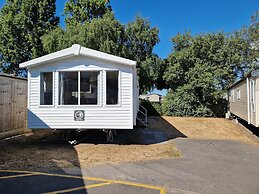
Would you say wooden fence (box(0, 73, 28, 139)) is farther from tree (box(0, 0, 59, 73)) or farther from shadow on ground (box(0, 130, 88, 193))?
tree (box(0, 0, 59, 73))

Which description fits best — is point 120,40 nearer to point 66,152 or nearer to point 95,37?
point 95,37

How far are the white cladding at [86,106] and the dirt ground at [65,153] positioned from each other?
0.78m

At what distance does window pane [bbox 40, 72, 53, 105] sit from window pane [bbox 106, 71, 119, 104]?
2.22 metres

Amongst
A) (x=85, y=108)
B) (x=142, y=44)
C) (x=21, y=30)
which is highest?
(x=21, y=30)

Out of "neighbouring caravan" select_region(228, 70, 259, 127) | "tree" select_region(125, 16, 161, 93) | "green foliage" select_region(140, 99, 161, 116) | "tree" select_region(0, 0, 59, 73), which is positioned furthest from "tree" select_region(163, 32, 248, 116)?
"tree" select_region(0, 0, 59, 73)

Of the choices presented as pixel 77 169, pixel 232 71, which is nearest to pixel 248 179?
pixel 77 169

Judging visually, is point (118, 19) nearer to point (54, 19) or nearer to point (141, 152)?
point (54, 19)

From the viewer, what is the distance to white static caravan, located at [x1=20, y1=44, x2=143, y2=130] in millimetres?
9289

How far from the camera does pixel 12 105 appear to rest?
10.9 metres

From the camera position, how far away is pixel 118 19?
22484 mm

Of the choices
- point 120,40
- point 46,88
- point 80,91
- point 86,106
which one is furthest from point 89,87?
point 120,40

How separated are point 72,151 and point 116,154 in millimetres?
1544

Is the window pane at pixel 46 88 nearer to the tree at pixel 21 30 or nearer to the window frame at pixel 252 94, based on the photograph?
the window frame at pixel 252 94

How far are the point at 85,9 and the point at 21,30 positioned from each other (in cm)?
693
